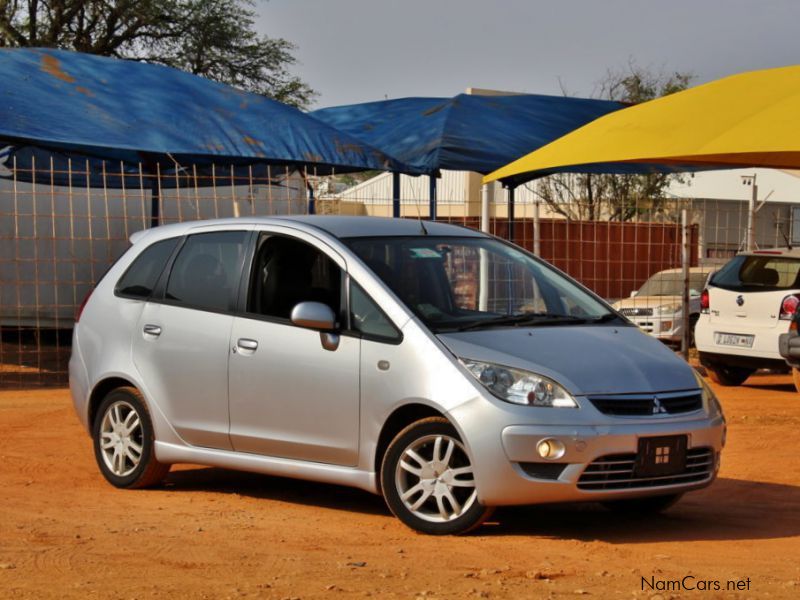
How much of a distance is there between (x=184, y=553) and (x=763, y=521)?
3224 millimetres

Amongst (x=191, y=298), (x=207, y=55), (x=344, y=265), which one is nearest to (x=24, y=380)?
(x=191, y=298)

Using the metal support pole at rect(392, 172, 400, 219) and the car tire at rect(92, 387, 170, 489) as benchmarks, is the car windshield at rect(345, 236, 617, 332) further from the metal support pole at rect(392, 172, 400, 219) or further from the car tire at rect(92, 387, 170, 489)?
the metal support pole at rect(392, 172, 400, 219)

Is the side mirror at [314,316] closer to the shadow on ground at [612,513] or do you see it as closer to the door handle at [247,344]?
the door handle at [247,344]

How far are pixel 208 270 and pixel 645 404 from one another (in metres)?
2.83

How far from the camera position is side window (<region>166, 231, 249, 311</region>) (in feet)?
26.6

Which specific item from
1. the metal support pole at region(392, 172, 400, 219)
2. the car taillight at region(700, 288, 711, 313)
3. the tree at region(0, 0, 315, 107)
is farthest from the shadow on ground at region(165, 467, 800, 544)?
the tree at region(0, 0, 315, 107)

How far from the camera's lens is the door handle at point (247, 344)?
25.4 ft

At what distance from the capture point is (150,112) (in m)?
16.7

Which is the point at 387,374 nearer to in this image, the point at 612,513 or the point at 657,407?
the point at 657,407

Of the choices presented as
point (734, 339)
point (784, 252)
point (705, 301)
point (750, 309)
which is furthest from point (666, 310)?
point (784, 252)

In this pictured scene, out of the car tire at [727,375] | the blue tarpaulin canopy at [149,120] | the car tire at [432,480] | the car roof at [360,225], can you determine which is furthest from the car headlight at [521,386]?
the car tire at [727,375]

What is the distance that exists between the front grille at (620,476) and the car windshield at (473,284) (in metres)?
0.98

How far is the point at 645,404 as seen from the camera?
6.87 m

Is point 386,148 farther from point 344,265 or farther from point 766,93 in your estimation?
point 344,265
